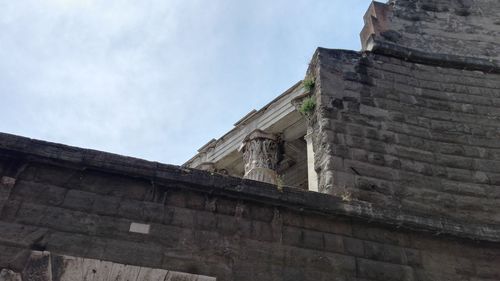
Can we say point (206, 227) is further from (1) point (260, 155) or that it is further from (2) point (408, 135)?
(1) point (260, 155)

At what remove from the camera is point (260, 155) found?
11633 mm

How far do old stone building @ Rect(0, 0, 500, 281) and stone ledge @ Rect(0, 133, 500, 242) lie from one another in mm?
13

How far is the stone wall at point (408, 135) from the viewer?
6367mm

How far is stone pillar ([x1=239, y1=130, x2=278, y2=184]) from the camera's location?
11.1 meters

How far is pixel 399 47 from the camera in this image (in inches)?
328

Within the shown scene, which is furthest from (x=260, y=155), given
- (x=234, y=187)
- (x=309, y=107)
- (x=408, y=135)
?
(x=234, y=187)

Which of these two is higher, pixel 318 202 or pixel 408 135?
pixel 408 135

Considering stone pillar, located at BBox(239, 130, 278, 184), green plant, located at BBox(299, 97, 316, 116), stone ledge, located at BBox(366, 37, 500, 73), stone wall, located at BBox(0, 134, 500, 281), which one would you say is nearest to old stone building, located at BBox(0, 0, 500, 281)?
stone wall, located at BBox(0, 134, 500, 281)

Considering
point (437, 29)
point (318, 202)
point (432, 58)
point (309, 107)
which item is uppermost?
point (437, 29)

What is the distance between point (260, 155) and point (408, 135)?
502cm

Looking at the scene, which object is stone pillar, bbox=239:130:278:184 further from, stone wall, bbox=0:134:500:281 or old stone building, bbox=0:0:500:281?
stone wall, bbox=0:134:500:281

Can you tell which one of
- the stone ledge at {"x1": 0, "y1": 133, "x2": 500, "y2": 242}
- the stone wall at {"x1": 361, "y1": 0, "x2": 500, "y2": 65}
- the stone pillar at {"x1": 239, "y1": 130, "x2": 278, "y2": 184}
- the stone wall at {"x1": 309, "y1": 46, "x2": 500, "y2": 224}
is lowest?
the stone ledge at {"x1": 0, "y1": 133, "x2": 500, "y2": 242}

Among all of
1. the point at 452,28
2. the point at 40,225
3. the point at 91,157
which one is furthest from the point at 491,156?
the point at 40,225

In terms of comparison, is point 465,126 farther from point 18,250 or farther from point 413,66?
point 18,250
